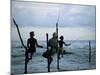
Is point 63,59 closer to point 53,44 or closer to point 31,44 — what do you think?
point 53,44

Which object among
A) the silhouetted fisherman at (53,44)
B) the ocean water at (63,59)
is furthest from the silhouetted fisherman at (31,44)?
the silhouetted fisherman at (53,44)

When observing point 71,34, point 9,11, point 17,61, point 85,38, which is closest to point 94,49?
point 85,38

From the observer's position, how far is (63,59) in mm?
2535

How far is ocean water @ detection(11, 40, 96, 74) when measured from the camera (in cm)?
235

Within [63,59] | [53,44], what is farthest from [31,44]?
[63,59]

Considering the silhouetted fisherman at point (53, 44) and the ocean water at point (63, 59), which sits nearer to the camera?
the ocean water at point (63, 59)

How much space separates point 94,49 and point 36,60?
0.80m

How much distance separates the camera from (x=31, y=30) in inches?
95.0

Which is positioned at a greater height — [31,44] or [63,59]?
[31,44]

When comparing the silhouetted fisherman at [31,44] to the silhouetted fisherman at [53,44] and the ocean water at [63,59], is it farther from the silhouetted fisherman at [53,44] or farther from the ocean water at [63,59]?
the silhouetted fisherman at [53,44]

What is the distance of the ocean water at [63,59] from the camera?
2.35 m

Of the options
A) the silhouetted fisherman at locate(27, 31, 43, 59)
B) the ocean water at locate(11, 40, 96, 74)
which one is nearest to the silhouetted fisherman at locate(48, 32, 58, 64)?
the ocean water at locate(11, 40, 96, 74)

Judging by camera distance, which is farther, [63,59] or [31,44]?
[63,59]

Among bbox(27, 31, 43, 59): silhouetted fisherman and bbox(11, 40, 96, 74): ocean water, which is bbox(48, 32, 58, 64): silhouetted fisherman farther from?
bbox(27, 31, 43, 59): silhouetted fisherman
